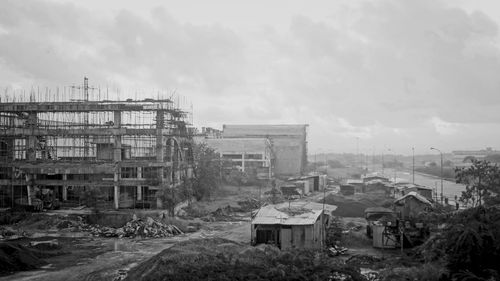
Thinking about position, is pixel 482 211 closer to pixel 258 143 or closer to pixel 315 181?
pixel 315 181

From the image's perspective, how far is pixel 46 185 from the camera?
44.4 meters

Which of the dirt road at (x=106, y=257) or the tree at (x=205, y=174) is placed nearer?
the dirt road at (x=106, y=257)

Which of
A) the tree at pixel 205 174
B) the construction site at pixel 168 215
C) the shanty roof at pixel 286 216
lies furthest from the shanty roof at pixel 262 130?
the shanty roof at pixel 286 216

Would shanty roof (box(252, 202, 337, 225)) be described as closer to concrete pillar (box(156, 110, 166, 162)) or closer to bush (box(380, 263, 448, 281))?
bush (box(380, 263, 448, 281))

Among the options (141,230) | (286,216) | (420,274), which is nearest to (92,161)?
(141,230)

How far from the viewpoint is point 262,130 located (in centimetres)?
10912

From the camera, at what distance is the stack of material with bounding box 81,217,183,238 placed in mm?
34625

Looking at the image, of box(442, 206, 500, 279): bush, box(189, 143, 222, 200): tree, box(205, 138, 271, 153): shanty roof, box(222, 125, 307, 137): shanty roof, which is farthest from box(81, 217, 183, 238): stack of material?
box(222, 125, 307, 137): shanty roof

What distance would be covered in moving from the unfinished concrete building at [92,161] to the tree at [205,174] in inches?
198

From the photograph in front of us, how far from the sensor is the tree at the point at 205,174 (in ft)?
175

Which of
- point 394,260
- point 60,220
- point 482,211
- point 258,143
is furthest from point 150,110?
point 258,143

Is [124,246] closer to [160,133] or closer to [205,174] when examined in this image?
[160,133]

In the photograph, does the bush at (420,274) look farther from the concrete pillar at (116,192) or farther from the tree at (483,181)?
the concrete pillar at (116,192)

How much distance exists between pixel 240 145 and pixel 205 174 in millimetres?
27584
